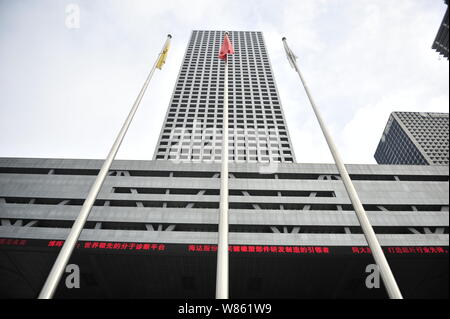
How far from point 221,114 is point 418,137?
8207 centimetres

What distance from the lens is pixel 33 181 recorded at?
30469 millimetres

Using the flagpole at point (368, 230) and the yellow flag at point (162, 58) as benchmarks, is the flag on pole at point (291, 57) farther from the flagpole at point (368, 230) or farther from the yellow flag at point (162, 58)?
the yellow flag at point (162, 58)

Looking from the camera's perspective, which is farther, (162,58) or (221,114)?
(221,114)

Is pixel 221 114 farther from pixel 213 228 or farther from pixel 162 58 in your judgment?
pixel 162 58

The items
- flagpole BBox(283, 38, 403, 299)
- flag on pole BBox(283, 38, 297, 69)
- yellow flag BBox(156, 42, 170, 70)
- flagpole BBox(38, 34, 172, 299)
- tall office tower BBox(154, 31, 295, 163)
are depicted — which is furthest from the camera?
tall office tower BBox(154, 31, 295, 163)

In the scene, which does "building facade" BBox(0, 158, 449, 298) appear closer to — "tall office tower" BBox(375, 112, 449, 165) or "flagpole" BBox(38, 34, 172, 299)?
"flagpole" BBox(38, 34, 172, 299)

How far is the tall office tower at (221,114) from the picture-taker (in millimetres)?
57219

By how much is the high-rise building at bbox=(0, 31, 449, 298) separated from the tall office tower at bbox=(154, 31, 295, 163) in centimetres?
2410

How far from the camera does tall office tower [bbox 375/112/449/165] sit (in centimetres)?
9388

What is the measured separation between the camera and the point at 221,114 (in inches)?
2477

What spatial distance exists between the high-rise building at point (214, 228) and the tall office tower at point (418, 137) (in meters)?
76.8

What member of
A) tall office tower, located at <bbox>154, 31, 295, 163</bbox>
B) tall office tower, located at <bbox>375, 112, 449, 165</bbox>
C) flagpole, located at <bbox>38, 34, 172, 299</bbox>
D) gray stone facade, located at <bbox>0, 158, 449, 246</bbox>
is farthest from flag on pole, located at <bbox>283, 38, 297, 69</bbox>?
tall office tower, located at <bbox>375, 112, 449, 165</bbox>

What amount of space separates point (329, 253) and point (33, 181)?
3262cm

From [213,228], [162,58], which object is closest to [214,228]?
[213,228]
